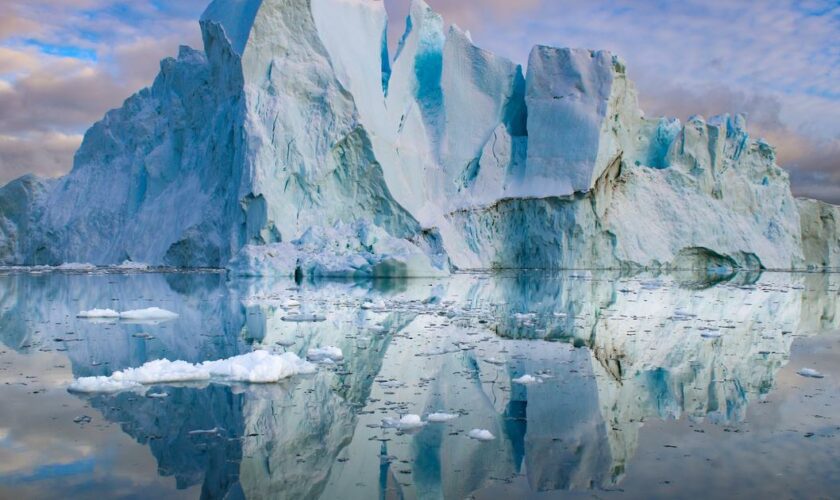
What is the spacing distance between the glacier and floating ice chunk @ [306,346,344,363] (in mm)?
8446

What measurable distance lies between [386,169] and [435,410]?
40.7ft

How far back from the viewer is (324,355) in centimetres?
448

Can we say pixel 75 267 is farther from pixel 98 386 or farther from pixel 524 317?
pixel 98 386

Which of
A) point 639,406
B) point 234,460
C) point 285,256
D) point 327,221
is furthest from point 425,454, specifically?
point 327,221

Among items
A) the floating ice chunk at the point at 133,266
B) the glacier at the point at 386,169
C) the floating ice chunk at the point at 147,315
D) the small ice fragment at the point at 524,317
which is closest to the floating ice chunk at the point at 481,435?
the small ice fragment at the point at 524,317

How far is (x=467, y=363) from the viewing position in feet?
14.3

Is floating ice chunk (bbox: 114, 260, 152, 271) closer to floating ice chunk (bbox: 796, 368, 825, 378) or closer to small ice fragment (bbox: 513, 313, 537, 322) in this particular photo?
small ice fragment (bbox: 513, 313, 537, 322)

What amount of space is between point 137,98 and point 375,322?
15586mm

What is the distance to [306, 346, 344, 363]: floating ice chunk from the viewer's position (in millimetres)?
4393

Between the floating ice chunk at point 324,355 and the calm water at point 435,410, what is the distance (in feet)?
0.30

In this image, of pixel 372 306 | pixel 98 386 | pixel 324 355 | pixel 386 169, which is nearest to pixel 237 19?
pixel 386 169

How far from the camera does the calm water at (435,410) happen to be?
7.63 feet

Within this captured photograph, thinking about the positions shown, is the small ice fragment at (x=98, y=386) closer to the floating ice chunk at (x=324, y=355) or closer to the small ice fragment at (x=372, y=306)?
the floating ice chunk at (x=324, y=355)

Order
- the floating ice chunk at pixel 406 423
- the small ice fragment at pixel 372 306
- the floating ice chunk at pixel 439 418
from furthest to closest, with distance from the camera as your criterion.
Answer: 1. the small ice fragment at pixel 372 306
2. the floating ice chunk at pixel 439 418
3. the floating ice chunk at pixel 406 423
